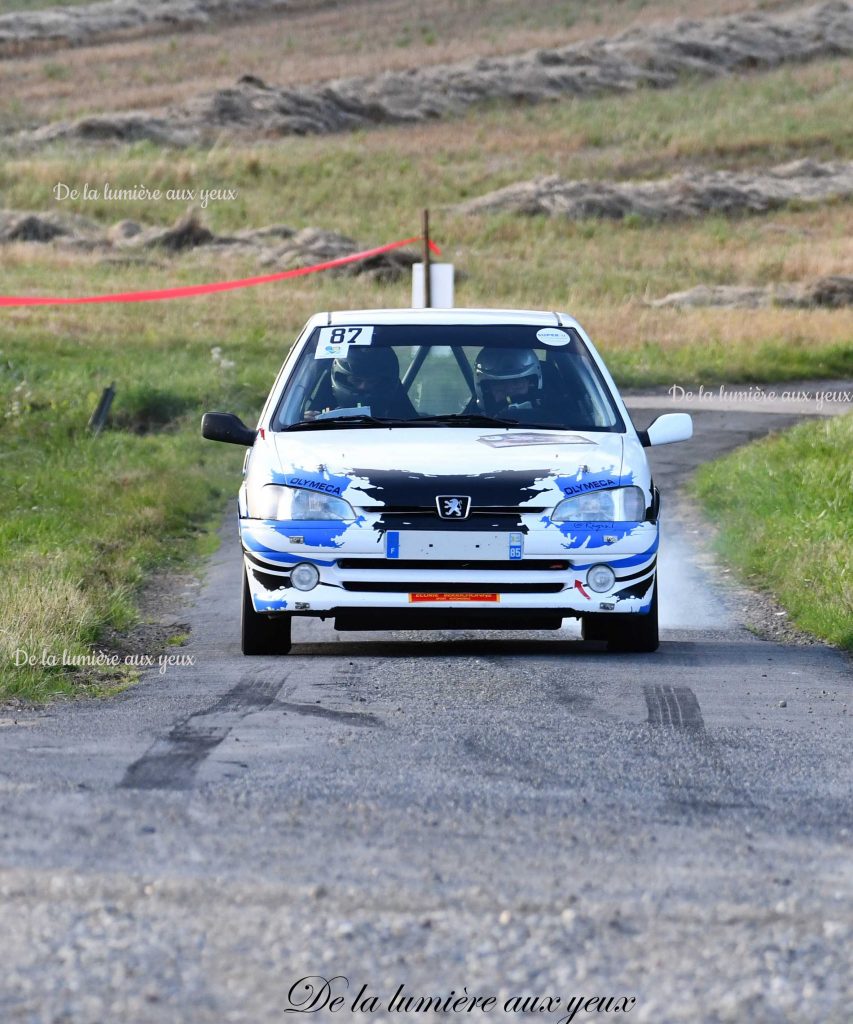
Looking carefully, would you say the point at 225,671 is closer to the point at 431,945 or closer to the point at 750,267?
the point at 431,945

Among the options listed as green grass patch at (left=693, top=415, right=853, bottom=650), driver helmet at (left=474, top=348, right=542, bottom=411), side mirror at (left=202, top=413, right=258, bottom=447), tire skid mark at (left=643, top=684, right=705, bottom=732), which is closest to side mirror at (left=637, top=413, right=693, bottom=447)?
driver helmet at (left=474, top=348, right=542, bottom=411)

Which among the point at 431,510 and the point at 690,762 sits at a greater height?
the point at 431,510

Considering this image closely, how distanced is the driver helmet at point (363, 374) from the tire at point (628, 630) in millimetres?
1497

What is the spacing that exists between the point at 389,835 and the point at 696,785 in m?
1.23

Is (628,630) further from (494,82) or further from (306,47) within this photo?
(306,47)

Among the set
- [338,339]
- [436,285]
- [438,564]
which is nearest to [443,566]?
[438,564]

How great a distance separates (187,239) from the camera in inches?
1994

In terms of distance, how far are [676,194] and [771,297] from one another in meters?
21.7

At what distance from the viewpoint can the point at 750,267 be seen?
50312mm

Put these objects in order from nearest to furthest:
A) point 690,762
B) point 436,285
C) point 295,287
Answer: point 690,762 < point 436,285 < point 295,287

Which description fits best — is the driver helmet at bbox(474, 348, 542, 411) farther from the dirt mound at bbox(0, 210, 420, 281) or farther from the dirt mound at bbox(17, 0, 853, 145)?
the dirt mound at bbox(17, 0, 853, 145)

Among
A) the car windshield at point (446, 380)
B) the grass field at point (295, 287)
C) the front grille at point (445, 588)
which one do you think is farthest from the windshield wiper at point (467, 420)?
the grass field at point (295, 287)

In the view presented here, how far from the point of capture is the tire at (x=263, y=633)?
913 centimetres

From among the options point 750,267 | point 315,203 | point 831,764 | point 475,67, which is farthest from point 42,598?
point 475,67
